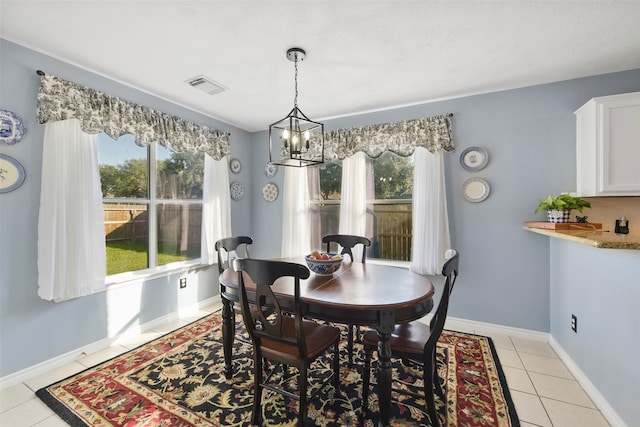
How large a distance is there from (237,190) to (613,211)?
4.26 m

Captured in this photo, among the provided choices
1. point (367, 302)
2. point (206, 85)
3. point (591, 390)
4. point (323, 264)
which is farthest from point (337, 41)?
point (591, 390)

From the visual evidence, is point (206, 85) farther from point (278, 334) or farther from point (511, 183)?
point (511, 183)

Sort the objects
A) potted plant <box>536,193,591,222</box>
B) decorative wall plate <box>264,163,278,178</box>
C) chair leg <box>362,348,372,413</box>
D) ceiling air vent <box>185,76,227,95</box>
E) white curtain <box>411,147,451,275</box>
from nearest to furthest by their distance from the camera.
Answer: chair leg <box>362,348,372,413</box>
potted plant <box>536,193,591,222</box>
ceiling air vent <box>185,76,227,95</box>
white curtain <box>411,147,451,275</box>
decorative wall plate <box>264,163,278,178</box>

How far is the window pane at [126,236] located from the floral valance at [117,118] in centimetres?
74

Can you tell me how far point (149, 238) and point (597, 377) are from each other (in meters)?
4.12

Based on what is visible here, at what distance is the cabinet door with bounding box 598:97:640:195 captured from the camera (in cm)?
217

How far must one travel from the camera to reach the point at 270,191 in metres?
4.29

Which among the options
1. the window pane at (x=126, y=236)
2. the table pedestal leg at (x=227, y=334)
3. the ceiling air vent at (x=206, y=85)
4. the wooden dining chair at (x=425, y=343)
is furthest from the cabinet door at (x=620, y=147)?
the window pane at (x=126, y=236)

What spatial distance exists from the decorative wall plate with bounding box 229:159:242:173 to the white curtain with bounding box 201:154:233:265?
0.74 ft

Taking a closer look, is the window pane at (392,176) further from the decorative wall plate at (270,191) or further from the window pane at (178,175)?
the window pane at (178,175)

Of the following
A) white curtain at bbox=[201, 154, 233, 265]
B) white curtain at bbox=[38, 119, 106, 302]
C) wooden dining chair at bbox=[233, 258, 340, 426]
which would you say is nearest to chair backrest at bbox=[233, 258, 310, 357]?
wooden dining chair at bbox=[233, 258, 340, 426]

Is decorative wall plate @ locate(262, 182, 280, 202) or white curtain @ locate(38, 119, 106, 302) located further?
decorative wall plate @ locate(262, 182, 280, 202)

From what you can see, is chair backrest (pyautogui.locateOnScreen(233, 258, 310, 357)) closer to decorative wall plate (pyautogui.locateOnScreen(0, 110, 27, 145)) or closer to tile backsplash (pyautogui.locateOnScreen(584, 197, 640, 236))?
decorative wall plate (pyautogui.locateOnScreen(0, 110, 27, 145))

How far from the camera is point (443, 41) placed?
206 centimetres
